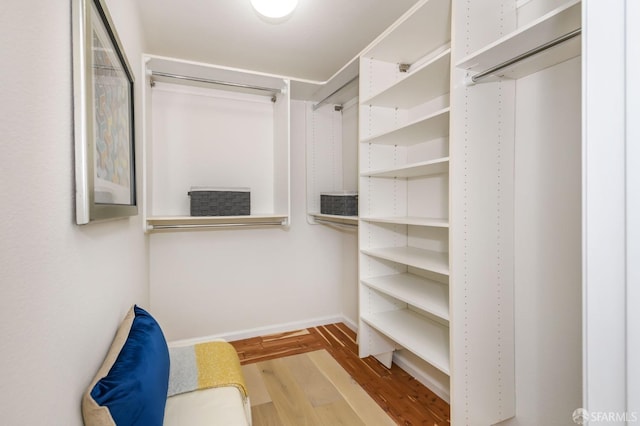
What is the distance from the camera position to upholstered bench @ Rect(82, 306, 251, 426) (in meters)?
0.79

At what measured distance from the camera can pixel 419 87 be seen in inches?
71.1

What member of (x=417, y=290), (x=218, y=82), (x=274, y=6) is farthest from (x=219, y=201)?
(x=417, y=290)

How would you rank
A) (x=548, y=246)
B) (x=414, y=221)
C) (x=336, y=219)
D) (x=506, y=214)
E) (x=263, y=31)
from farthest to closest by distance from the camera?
(x=336, y=219), (x=263, y=31), (x=414, y=221), (x=506, y=214), (x=548, y=246)

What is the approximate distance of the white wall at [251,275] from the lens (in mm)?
2572

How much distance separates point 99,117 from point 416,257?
163 cm

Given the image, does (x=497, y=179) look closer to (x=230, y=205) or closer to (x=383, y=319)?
(x=383, y=319)

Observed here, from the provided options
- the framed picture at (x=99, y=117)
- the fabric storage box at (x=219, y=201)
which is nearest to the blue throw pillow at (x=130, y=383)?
the framed picture at (x=99, y=117)

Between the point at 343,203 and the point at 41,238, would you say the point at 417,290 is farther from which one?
the point at 41,238

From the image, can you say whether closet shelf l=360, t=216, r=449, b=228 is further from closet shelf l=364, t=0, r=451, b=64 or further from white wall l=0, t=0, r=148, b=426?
white wall l=0, t=0, r=148, b=426

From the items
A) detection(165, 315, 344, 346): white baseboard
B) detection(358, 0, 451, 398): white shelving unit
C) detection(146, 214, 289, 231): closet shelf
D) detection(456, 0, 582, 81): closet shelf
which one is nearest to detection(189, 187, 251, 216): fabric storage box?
detection(146, 214, 289, 231): closet shelf

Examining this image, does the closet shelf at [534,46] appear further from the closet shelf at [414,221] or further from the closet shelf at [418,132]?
the closet shelf at [414,221]

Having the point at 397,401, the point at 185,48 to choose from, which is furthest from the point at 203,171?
the point at 397,401

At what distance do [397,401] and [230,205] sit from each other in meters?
1.74

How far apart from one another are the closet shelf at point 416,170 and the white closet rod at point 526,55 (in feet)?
1.28
